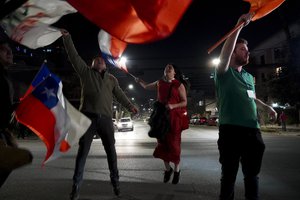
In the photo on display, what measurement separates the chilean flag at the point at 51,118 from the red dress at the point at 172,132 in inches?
122

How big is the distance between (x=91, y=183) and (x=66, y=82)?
3033 cm

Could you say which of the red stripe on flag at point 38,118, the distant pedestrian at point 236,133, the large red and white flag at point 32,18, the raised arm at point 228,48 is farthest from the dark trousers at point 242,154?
the large red and white flag at point 32,18

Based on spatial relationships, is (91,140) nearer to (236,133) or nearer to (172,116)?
(172,116)

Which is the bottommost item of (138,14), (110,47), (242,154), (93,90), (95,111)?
(242,154)

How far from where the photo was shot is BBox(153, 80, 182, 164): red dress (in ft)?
19.2

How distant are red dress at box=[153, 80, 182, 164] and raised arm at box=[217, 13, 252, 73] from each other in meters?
2.12

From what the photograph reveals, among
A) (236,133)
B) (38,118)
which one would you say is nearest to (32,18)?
(38,118)

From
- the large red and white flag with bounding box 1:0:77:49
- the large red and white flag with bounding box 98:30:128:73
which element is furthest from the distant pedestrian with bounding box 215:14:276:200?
the large red and white flag with bounding box 1:0:77:49

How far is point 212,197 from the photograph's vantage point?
4934 millimetres

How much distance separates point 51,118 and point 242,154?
2.12 meters

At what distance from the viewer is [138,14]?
2256 millimetres

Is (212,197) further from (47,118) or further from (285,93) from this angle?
(285,93)

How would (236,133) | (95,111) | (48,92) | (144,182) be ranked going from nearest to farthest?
(48,92) < (236,133) < (95,111) < (144,182)

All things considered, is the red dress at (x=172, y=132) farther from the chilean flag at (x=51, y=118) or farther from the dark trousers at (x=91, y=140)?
the chilean flag at (x=51, y=118)
